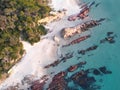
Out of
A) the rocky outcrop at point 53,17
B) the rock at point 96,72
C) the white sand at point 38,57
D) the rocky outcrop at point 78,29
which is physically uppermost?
the rocky outcrop at point 53,17

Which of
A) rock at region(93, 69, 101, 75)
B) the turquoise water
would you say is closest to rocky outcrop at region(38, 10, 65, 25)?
the turquoise water

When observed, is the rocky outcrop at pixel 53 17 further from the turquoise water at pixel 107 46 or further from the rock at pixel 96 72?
the rock at pixel 96 72

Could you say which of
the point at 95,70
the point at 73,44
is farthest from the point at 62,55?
the point at 95,70

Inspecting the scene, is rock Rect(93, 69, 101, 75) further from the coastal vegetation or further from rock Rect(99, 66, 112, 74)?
the coastal vegetation

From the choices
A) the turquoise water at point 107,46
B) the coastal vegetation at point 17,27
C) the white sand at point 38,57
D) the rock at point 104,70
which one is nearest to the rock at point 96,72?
the rock at point 104,70

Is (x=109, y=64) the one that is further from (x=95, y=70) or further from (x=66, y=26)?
(x=66, y=26)
